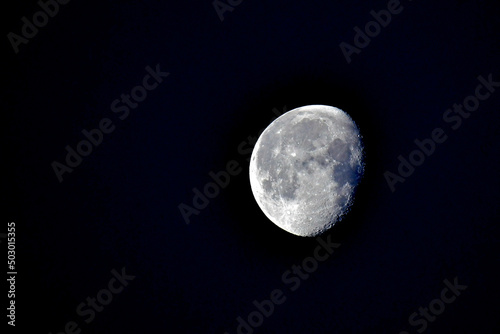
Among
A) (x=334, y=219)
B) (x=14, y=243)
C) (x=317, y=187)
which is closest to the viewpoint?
(x=317, y=187)

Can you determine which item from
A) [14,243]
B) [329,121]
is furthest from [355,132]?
[14,243]

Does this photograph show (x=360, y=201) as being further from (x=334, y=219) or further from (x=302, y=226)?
(x=302, y=226)

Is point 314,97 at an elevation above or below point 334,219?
above

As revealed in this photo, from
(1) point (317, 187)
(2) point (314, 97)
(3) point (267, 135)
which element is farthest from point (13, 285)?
(2) point (314, 97)

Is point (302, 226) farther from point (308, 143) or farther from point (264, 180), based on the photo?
point (308, 143)

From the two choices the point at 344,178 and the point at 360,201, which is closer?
the point at 344,178

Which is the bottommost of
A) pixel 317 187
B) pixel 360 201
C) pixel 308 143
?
pixel 360 201

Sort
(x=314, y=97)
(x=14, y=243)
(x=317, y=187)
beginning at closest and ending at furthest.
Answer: (x=317, y=187)
(x=314, y=97)
(x=14, y=243)
